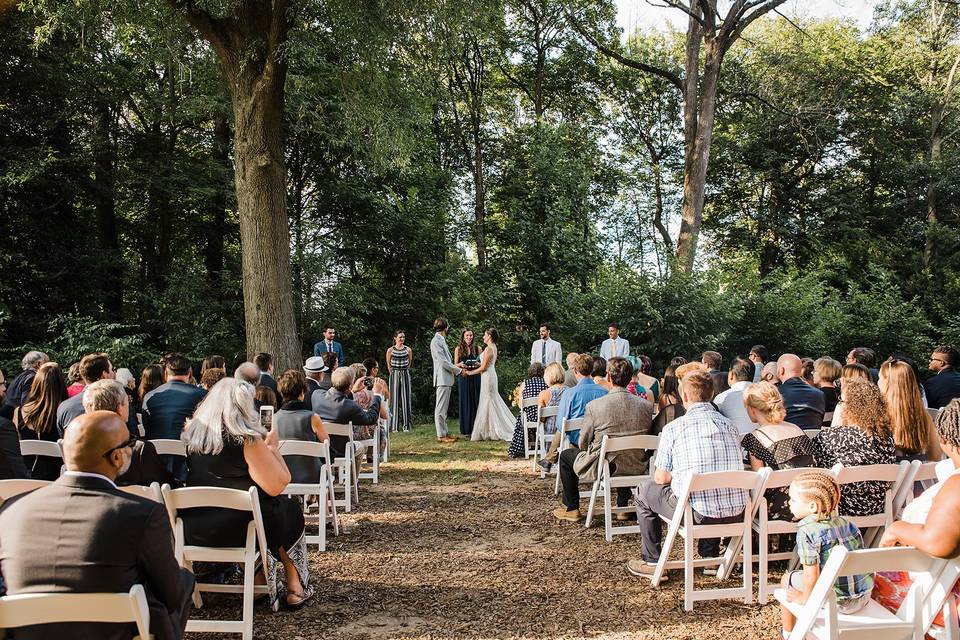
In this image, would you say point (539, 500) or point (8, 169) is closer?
point (539, 500)

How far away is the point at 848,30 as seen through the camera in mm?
25562

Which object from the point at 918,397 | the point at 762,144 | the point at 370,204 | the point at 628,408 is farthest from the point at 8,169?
the point at 762,144

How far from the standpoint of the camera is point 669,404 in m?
7.02

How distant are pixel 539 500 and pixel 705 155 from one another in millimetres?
14014

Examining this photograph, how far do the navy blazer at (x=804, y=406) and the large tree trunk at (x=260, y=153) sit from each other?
724 centimetres

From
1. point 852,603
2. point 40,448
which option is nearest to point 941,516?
point 852,603

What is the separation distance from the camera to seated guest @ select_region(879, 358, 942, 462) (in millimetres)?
4766

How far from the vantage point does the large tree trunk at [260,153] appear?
33.8ft

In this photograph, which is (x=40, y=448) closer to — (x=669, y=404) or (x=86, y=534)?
(x=86, y=534)

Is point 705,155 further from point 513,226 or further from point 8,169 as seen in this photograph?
point 8,169

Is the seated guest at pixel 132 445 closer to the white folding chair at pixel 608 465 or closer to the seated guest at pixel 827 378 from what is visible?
the white folding chair at pixel 608 465

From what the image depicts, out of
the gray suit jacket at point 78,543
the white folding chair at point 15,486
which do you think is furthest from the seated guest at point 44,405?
the gray suit jacket at point 78,543

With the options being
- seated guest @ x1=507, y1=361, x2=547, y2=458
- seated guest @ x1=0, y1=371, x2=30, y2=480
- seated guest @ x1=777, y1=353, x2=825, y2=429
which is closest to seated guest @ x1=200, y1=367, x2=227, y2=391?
seated guest @ x1=0, y1=371, x2=30, y2=480

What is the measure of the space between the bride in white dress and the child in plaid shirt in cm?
882
